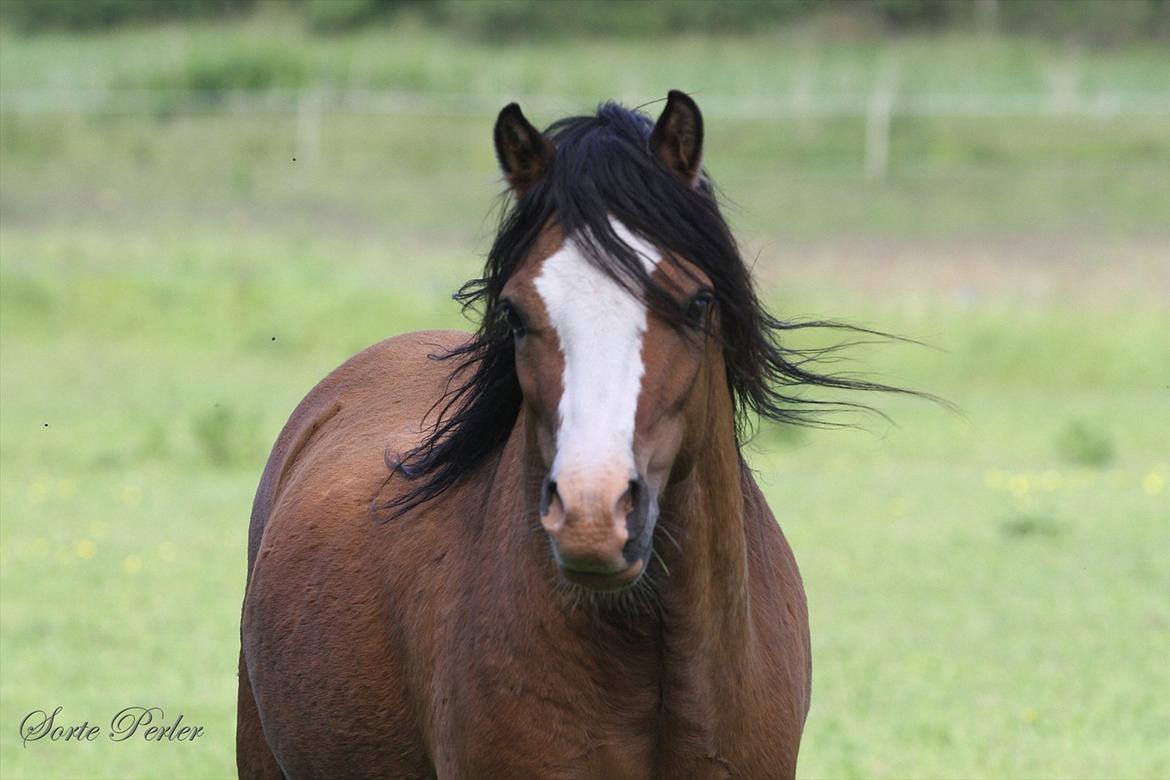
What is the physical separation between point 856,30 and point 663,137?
2653cm

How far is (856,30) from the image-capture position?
1117 inches

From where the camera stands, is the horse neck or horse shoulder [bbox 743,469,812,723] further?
horse shoulder [bbox 743,469,812,723]

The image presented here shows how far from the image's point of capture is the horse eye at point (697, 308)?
286 centimetres

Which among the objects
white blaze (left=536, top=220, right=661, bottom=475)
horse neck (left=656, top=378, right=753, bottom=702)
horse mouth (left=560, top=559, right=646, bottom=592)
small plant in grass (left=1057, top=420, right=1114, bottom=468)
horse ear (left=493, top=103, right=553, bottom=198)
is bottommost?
small plant in grass (left=1057, top=420, right=1114, bottom=468)

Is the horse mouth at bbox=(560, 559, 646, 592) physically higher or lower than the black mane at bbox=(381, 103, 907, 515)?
lower

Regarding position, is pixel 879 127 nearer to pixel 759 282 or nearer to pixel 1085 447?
pixel 1085 447

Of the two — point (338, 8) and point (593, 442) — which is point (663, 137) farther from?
point (338, 8)

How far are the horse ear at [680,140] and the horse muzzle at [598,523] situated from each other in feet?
2.38

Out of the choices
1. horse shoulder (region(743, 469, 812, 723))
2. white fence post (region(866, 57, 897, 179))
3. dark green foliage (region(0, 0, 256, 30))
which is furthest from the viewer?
dark green foliage (region(0, 0, 256, 30))

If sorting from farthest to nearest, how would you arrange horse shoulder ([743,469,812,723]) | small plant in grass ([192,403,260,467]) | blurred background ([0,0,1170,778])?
small plant in grass ([192,403,260,467]) → blurred background ([0,0,1170,778]) → horse shoulder ([743,469,812,723])

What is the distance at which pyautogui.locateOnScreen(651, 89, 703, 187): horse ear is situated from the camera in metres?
2.95

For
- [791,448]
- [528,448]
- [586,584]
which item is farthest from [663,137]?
[791,448]

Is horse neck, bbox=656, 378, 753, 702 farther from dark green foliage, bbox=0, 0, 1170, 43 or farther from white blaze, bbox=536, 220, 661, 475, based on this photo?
dark green foliage, bbox=0, 0, 1170, 43

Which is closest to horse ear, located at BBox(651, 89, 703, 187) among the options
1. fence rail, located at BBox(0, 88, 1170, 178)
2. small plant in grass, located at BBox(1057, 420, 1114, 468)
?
small plant in grass, located at BBox(1057, 420, 1114, 468)
